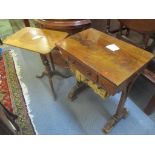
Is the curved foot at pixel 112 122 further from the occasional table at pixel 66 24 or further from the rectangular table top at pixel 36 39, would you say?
the occasional table at pixel 66 24

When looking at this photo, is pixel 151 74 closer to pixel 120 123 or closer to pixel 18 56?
pixel 120 123

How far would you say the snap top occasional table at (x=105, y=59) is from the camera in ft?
3.04

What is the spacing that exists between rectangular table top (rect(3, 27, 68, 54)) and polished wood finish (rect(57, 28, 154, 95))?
0.15 metres

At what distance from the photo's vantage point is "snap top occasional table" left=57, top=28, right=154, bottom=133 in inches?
36.5

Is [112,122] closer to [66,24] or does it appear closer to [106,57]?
[106,57]

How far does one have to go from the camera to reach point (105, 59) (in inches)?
40.5

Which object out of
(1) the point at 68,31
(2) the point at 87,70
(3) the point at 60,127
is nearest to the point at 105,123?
(3) the point at 60,127

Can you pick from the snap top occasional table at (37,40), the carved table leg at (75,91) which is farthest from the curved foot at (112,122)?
the snap top occasional table at (37,40)

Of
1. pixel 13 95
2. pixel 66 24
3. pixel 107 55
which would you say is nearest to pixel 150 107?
pixel 107 55

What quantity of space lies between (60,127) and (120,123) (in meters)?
0.57

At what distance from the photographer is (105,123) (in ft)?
4.83

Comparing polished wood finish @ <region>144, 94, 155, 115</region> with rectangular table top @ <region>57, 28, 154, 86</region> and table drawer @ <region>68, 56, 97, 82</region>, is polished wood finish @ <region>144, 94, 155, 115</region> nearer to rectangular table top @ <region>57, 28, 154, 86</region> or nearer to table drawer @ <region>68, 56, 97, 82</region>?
rectangular table top @ <region>57, 28, 154, 86</region>

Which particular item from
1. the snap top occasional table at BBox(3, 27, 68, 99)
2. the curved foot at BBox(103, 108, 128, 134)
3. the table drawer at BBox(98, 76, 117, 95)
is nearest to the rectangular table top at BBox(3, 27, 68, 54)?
Result: the snap top occasional table at BBox(3, 27, 68, 99)

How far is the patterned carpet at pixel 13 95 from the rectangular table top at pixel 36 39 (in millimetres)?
665
